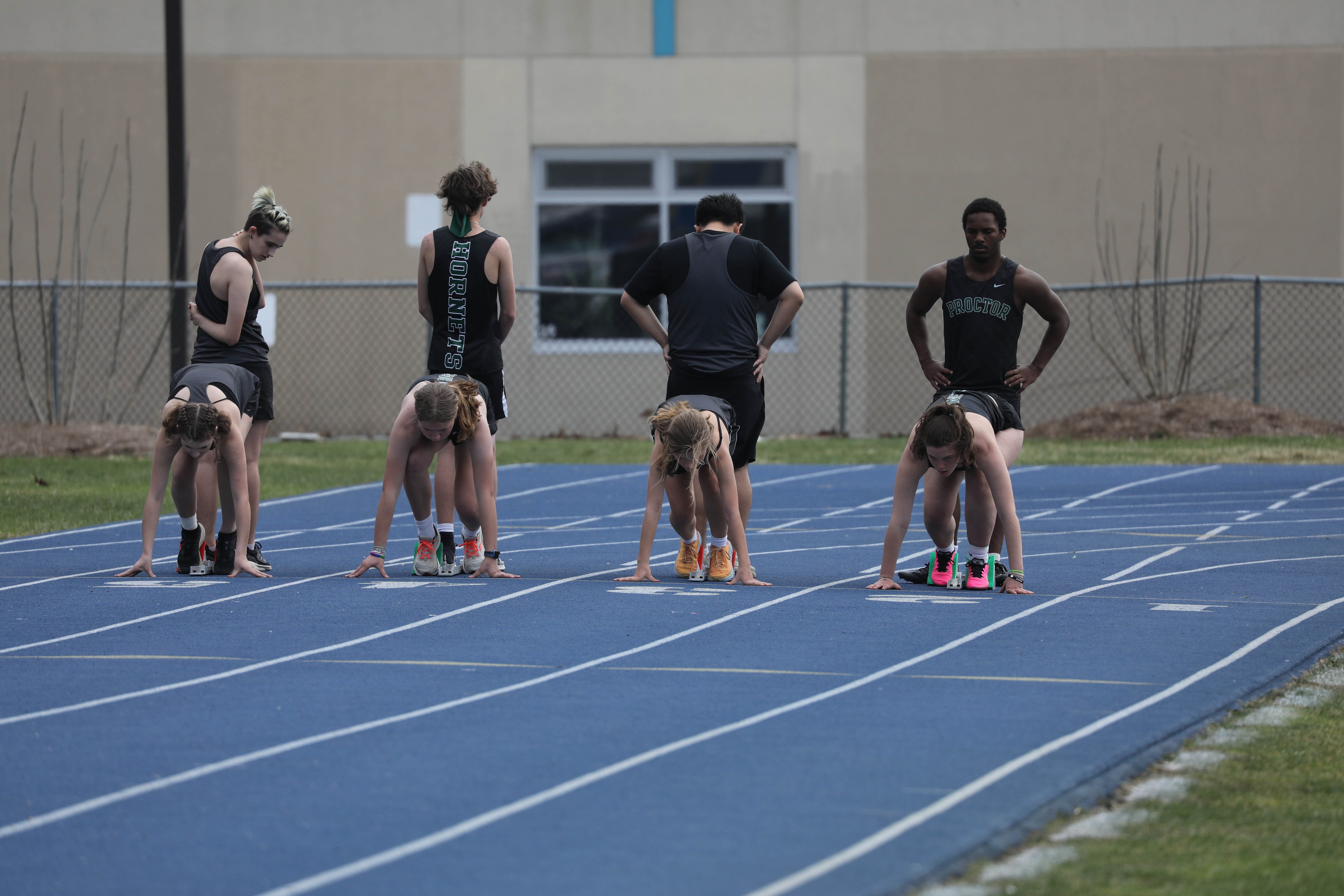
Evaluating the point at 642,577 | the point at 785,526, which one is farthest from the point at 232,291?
the point at 785,526

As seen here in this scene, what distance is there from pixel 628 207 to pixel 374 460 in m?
5.08

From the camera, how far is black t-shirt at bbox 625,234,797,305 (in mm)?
7840

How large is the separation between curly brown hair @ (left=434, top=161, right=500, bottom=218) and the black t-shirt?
781 millimetres

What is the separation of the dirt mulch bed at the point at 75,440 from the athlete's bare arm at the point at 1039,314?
1000 centimetres

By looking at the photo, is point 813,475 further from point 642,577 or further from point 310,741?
point 310,741

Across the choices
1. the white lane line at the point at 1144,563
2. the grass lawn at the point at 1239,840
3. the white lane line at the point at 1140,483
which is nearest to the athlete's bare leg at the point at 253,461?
the white lane line at the point at 1144,563

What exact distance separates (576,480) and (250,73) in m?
7.98

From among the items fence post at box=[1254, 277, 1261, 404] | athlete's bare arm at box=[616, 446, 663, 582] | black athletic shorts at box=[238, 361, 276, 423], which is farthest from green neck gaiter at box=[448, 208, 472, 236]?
fence post at box=[1254, 277, 1261, 404]

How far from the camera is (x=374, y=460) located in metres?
15.5

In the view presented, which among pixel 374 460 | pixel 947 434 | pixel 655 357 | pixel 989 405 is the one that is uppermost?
pixel 655 357

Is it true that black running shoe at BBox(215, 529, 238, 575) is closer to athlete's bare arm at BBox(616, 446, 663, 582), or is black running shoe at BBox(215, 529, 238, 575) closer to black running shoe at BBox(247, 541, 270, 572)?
black running shoe at BBox(247, 541, 270, 572)

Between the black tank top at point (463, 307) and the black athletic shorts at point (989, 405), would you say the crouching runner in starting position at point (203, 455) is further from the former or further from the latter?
the black athletic shorts at point (989, 405)

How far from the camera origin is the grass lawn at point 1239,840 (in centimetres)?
354

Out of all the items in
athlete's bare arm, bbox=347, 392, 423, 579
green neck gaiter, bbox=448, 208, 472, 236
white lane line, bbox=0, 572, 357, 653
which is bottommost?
white lane line, bbox=0, 572, 357, 653
